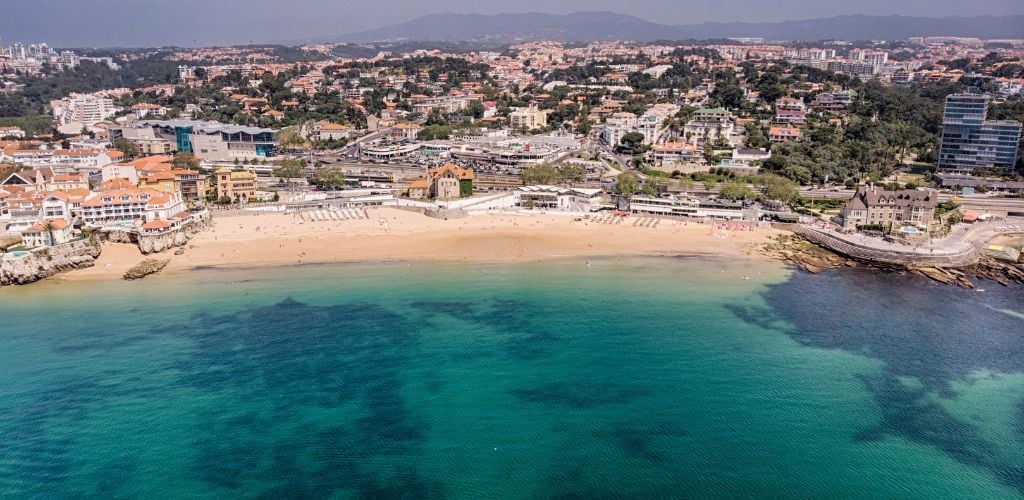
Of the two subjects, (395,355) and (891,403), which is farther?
(395,355)

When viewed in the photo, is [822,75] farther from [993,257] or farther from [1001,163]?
[993,257]

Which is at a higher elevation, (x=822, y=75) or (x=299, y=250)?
(x=822, y=75)

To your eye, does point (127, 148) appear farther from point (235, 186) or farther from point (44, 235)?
point (44, 235)

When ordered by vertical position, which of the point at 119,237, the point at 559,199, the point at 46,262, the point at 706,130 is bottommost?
the point at 46,262

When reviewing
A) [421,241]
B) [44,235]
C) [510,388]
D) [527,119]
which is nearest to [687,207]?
[421,241]

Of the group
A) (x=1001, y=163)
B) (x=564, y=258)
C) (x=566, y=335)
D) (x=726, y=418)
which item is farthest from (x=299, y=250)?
(x=1001, y=163)

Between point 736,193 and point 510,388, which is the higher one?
point 736,193

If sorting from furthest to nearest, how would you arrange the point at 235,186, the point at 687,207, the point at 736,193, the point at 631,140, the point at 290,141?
the point at 290,141 → the point at 631,140 → the point at 235,186 → the point at 736,193 → the point at 687,207
